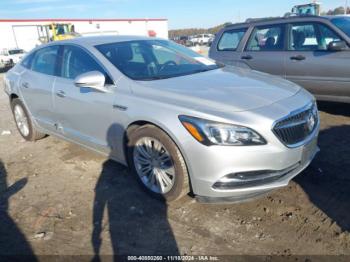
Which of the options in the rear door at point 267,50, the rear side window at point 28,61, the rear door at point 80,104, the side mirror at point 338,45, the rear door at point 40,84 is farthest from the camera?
the rear door at point 267,50

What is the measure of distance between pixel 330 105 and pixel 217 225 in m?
4.59

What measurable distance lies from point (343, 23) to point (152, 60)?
3723 mm

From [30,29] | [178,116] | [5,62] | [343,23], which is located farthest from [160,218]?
[30,29]

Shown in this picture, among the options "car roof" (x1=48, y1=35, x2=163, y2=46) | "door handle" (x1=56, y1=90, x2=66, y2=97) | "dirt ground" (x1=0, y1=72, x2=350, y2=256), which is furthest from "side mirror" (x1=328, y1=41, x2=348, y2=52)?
"door handle" (x1=56, y1=90, x2=66, y2=97)

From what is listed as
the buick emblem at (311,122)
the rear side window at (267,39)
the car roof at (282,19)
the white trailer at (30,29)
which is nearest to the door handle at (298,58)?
the rear side window at (267,39)

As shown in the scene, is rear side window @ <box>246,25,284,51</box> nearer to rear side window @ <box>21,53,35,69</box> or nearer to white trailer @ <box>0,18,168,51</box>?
rear side window @ <box>21,53,35,69</box>

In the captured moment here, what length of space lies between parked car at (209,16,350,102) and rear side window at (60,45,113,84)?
356cm

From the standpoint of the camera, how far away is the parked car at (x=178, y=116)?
9.64 feet

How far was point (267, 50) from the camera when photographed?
6488 millimetres

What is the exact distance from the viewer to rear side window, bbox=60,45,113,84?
4.04 metres

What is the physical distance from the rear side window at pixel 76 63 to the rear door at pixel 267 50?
11.7ft

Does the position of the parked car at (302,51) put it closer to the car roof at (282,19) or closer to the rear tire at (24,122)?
the car roof at (282,19)

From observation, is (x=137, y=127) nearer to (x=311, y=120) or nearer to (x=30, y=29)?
(x=311, y=120)

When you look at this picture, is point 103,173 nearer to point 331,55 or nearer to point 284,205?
point 284,205
